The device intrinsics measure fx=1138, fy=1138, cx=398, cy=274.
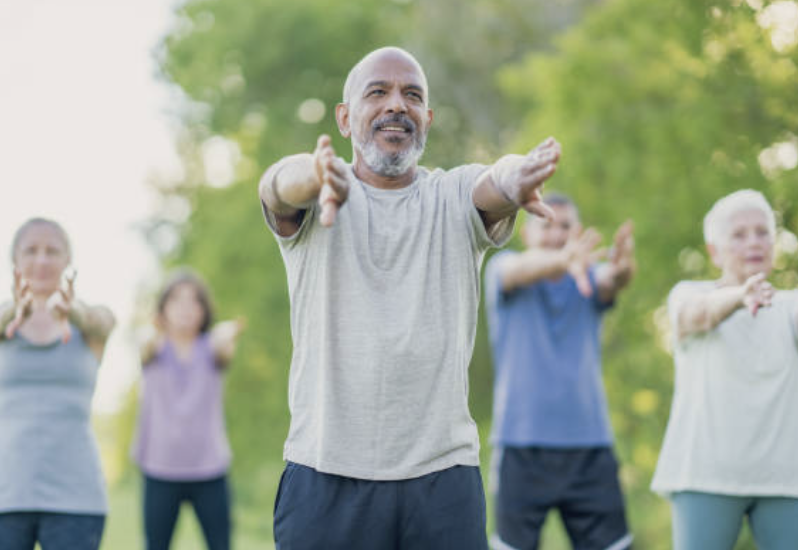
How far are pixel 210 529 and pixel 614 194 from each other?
5.00 meters

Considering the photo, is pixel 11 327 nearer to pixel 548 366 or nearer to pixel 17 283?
pixel 17 283

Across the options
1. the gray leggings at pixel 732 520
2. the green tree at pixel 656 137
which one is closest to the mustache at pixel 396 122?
the gray leggings at pixel 732 520

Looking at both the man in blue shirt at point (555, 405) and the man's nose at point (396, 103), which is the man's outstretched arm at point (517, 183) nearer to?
the man's nose at point (396, 103)

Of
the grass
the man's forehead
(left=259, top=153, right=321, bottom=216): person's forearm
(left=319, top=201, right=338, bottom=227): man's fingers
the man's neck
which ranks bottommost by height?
the grass

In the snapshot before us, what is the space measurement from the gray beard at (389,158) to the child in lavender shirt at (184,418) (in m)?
4.05

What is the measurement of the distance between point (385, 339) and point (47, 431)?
2.08 meters

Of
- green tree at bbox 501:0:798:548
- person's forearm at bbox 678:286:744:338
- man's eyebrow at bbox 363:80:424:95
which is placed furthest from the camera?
green tree at bbox 501:0:798:548

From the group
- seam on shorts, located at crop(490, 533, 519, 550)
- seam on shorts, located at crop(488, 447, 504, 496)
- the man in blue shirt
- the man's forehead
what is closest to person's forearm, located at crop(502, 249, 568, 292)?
the man in blue shirt

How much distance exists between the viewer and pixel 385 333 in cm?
322

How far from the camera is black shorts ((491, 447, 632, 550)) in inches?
226

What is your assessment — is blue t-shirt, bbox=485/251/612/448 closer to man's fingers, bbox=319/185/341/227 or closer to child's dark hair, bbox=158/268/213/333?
child's dark hair, bbox=158/268/213/333

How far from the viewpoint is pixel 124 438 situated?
70.4ft

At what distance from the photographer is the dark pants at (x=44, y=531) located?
15.0ft

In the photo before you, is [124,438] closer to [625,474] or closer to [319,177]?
[625,474]
